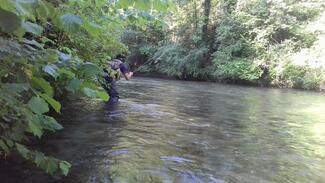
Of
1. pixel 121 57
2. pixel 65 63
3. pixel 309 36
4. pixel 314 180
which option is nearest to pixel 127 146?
pixel 314 180

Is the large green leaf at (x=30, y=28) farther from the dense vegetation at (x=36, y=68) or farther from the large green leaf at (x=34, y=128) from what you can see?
the large green leaf at (x=34, y=128)

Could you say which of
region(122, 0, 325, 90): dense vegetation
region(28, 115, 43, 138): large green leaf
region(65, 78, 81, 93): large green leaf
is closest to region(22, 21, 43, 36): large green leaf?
region(65, 78, 81, 93): large green leaf

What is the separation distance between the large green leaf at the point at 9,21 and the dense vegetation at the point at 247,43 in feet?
71.7

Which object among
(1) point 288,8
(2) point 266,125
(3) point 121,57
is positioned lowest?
(2) point 266,125

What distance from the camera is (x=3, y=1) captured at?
4.18ft

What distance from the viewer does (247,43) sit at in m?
26.9

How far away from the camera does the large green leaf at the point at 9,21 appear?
50.6 inches

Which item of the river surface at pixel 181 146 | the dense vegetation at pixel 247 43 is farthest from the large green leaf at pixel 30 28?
the dense vegetation at pixel 247 43

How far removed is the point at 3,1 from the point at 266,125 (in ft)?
27.3

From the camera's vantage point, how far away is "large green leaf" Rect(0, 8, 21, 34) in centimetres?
129

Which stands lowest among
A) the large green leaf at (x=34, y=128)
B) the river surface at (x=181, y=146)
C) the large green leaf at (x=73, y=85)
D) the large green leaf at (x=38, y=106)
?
the river surface at (x=181, y=146)

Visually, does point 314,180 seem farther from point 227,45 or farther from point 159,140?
point 227,45

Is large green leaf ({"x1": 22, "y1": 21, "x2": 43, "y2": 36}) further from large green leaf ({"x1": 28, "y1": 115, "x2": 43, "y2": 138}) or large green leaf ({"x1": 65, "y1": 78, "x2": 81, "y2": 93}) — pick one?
large green leaf ({"x1": 28, "y1": 115, "x2": 43, "y2": 138})

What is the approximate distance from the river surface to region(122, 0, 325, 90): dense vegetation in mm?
14346
